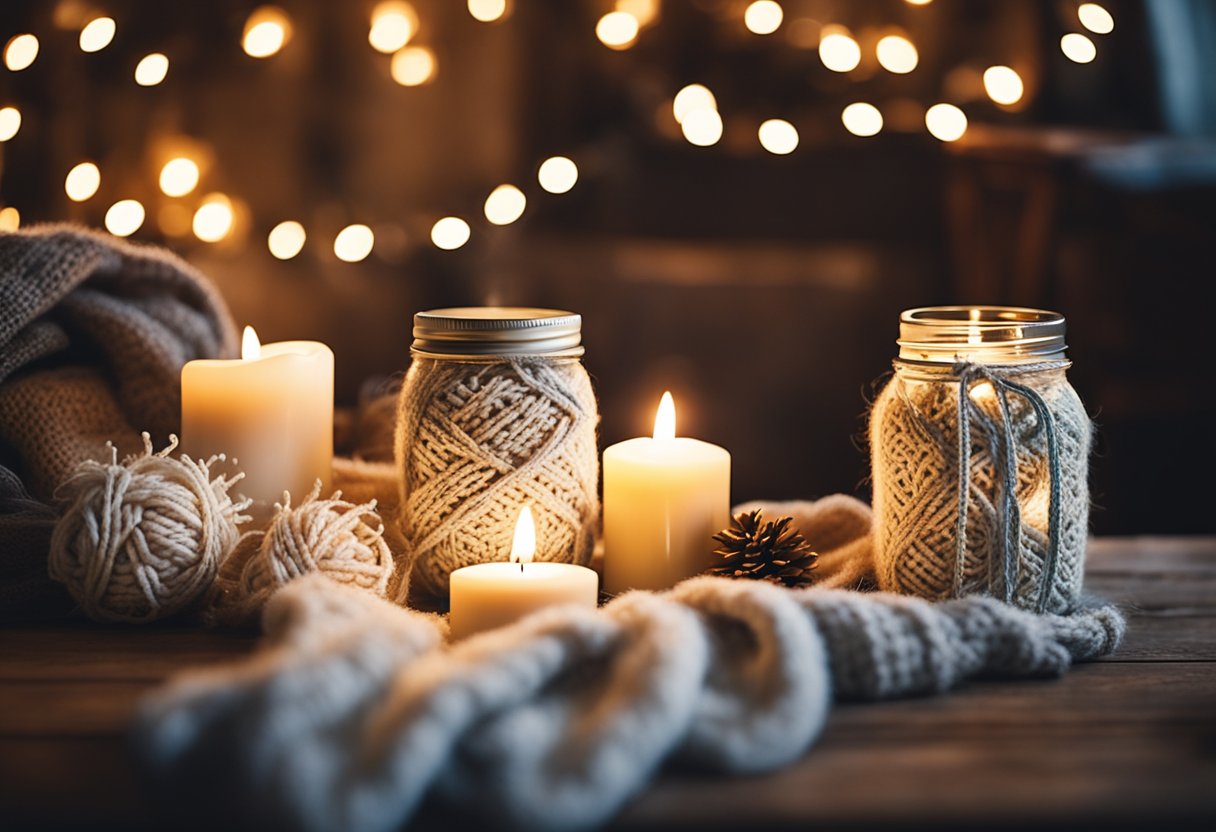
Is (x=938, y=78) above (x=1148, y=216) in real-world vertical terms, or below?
above

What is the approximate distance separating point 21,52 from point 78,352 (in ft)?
1.12

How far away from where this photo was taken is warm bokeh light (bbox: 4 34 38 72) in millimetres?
1147

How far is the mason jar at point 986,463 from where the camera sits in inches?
29.6

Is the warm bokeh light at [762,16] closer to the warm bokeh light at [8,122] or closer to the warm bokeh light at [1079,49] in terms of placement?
the warm bokeh light at [1079,49]

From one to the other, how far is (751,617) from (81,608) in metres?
0.44

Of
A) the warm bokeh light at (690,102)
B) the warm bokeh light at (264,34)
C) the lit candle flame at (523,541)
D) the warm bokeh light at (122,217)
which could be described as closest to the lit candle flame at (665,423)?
the lit candle flame at (523,541)

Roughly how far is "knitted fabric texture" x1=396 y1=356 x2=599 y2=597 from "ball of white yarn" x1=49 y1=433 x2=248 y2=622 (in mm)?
124

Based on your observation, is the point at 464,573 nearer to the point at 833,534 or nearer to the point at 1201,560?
the point at 833,534

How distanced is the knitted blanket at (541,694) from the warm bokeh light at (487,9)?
1323mm

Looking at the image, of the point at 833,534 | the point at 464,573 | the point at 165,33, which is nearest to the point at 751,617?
the point at 464,573

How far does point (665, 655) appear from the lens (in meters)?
0.62

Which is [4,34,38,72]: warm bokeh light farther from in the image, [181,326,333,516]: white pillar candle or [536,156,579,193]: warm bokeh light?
[536,156,579,193]: warm bokeh light

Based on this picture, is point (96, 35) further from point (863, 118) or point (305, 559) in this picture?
point (863, 118)

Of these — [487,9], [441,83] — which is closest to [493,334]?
[487,9]
